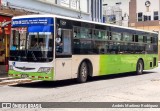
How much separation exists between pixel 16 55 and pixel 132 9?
5241 cm

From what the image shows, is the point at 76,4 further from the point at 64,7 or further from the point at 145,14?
the point at 145,14

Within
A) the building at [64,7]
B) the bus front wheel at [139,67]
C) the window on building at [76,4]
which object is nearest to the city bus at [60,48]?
the bus front wheel at [139,67]

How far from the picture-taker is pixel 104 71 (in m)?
18.8

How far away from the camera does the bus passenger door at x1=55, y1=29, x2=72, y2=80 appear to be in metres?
14.9

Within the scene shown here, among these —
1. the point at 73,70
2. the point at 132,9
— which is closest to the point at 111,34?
the point at 73,70

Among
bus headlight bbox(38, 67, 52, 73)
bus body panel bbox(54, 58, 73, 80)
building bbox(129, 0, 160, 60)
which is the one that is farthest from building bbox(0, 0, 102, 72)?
building bbox(129, 0, 160, 60)

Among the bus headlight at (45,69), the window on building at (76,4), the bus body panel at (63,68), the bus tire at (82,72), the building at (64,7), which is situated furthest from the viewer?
the window on building at (76,4)

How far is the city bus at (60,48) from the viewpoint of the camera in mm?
14648

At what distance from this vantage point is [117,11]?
63.4m

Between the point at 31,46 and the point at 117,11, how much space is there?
1960 inches

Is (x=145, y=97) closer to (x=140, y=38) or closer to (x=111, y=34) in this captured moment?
(x=111, y=34)

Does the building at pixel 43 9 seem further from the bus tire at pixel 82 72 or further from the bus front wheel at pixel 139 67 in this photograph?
the bus front wheel at pixel 139 67

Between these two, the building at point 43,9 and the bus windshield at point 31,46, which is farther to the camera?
the building at point 43,9

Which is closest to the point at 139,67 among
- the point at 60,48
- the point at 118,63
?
the point at 118,63
